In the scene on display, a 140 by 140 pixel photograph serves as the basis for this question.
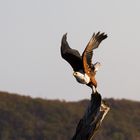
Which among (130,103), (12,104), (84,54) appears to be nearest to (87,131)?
(84,54)

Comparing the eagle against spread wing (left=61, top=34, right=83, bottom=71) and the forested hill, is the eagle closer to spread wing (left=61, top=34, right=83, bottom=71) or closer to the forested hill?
spread wing (left=61, top=34, right=83, bottom=71)

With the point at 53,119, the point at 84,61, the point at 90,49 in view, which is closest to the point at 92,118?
the point at 84,61

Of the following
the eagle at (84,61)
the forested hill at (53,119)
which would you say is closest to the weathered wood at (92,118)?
the eagle at (84,61)

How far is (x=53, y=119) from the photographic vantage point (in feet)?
211

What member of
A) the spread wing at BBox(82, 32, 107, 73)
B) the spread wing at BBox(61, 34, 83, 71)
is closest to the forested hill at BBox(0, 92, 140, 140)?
the spread wing at BBox(82, 32, 107, 73)

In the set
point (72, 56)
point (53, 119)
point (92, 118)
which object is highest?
point (72, 56)

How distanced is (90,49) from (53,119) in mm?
58522

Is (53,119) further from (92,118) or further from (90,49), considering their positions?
(92,118)

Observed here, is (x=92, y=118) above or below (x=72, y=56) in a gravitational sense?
below

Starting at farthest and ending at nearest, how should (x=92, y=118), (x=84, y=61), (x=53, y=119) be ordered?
1. (x=53, y=119)
2. (x=84, y=61)
3. (x=92, y=118)

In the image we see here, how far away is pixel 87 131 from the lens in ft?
18.3

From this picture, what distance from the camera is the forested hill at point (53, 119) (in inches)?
2307

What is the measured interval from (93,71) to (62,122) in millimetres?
58049

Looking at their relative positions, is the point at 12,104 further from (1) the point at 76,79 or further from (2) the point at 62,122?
(1) the point at 76,79
